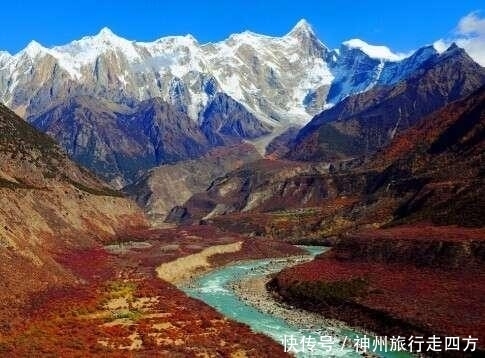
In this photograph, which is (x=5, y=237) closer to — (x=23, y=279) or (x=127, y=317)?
(x=23, y=279)

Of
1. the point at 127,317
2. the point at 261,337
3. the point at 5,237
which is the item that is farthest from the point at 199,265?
the point at 261,337

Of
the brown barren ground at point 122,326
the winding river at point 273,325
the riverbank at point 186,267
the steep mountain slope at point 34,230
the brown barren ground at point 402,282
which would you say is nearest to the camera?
the brown barren ground at point 122,326

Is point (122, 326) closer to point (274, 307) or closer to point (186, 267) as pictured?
point (274, 307)

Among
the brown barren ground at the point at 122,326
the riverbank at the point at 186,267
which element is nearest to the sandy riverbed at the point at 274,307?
the brown barren ground at the point at 122,326

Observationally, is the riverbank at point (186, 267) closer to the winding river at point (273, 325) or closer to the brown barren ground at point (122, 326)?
the winding river at point (273, 325)

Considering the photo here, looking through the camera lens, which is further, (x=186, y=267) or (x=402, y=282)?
(x=186, y=267)

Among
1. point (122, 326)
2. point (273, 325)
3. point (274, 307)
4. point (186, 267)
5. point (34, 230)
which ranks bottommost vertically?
point (122, 326)

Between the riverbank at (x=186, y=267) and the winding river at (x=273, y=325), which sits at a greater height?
the riverbank at (x=186, y=267)

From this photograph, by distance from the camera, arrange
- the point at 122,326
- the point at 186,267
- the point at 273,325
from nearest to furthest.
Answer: the point at 122,326, the point at 273,325, the point at 186,267

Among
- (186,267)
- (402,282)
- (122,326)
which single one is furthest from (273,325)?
(186,267)
